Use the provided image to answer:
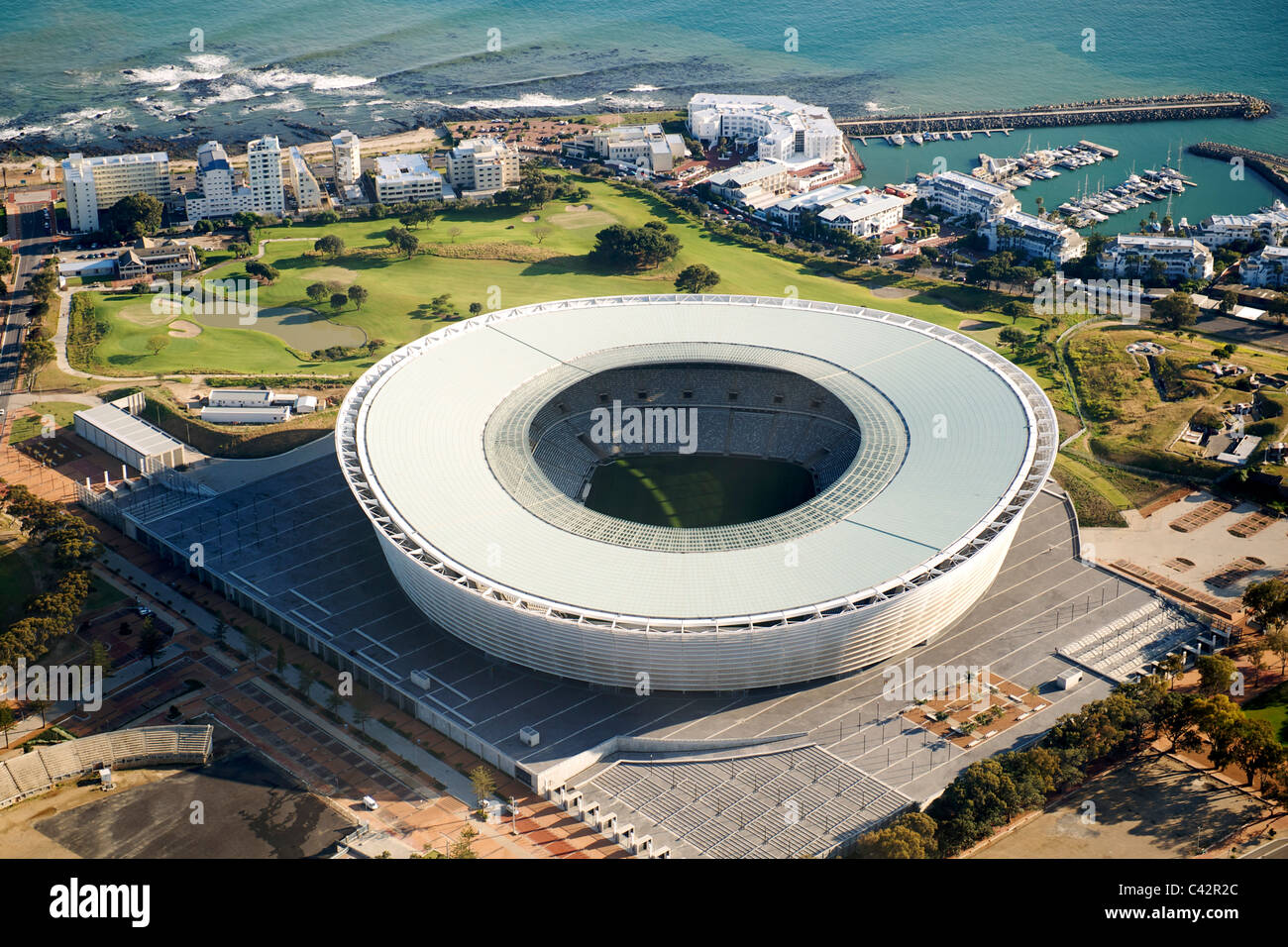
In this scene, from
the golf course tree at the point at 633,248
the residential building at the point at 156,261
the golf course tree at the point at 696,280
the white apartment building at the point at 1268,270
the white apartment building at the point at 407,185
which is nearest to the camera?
the golf course tree at the point at 696,280

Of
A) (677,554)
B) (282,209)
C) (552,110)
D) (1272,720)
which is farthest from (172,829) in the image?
(552,110)

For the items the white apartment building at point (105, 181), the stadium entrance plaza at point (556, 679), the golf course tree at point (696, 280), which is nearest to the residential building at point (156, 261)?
the white apartment building at point (105, 181)

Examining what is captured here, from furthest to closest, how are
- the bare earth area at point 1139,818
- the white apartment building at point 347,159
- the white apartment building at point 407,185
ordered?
the white apartment building at point 347,159, the white apartment building at point 407,185, the bare earth area at point 1139,818

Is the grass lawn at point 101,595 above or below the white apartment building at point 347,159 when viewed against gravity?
below

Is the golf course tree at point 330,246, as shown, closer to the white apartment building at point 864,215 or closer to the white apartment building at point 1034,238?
the white apartment building at point 864,215

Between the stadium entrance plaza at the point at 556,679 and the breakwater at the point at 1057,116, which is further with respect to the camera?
the breakwater at the point at 1057,116

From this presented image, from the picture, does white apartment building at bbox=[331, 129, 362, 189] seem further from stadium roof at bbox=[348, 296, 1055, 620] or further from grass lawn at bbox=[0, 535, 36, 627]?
grass lawn at bbox=[0, 535, 36, 627]

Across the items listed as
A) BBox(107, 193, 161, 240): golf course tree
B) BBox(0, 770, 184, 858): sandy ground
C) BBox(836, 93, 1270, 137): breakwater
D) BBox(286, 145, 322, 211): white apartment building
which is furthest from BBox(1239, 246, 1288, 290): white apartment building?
BBox(107, 193, 161, 240): golf course tree

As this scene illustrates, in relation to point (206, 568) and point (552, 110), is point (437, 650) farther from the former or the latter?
point (552, 110)
